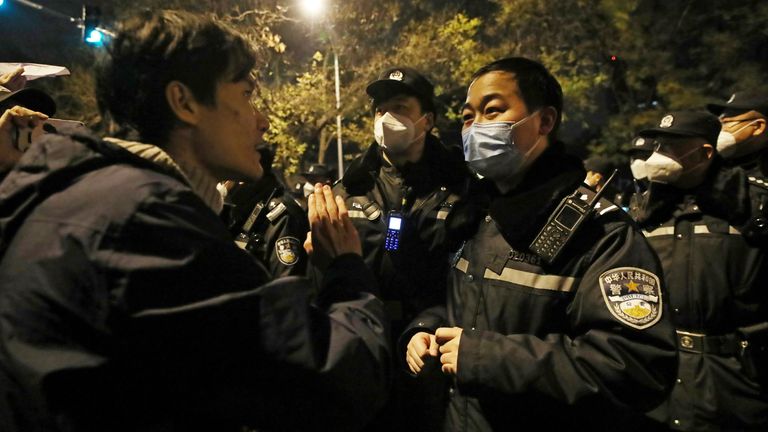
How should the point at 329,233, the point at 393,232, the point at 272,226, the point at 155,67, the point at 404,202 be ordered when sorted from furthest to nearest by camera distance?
the point at 272,226 → the point at 404,202 → the point at 393,232 → the point at 329,233 → the point at 155,67

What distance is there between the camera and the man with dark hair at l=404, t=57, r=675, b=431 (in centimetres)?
200

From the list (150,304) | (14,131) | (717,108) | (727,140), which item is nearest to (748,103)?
(727,140)

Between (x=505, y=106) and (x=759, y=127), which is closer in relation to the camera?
(x=505, y=106)

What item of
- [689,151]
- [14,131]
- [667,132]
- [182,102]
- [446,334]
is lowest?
[446,334]

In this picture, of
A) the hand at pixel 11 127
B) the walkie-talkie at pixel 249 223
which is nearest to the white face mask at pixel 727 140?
the walkie-talkie at pixel 249 223

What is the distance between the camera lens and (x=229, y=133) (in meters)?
1.77

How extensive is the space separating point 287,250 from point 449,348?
5.58 feet

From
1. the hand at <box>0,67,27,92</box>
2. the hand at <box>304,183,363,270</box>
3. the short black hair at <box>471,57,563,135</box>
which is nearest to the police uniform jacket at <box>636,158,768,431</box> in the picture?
the short black hair at <box>471,57,563,135</box>

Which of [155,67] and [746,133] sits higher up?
[746,133]

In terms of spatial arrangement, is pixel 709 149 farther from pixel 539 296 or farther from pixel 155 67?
pixel 155 67

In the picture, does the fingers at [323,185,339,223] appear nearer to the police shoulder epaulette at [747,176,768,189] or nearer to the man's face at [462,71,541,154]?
the man's face at [462,71,541,154]

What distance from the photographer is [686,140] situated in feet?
12.2

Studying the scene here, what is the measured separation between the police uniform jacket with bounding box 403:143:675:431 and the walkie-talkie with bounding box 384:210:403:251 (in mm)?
978

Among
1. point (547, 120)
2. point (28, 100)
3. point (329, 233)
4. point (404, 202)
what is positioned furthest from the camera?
point (404, 202)
